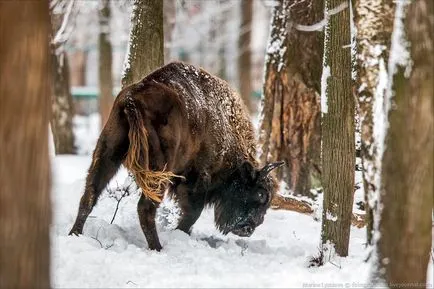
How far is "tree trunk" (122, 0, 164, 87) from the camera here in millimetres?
8758

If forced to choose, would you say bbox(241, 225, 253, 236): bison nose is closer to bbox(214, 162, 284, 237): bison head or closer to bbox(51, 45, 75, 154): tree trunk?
bbox(214, 162, 284, 237): bison head

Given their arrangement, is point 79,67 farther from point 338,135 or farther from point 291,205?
point 338,135

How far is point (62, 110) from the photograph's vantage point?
1568cm

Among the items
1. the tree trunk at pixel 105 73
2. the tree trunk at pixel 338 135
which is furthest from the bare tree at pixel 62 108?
the tree trunk at pixel 338 135

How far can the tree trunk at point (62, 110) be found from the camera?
50.8 feet

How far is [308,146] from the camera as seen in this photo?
10336 millimetres

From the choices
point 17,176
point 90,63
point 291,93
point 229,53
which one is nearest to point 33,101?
point 17,176

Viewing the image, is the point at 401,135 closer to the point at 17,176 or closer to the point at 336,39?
the point at 336,39

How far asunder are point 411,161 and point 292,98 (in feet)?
19.1

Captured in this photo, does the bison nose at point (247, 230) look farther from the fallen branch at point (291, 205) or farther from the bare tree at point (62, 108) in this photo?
the bare tree at point (62, 108)

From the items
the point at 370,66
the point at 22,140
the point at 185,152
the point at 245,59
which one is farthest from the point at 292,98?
the point at 245,59

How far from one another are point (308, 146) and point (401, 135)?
5.73m

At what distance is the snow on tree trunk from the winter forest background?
0.06ft

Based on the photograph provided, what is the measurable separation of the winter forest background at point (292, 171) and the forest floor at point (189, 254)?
2 cm
